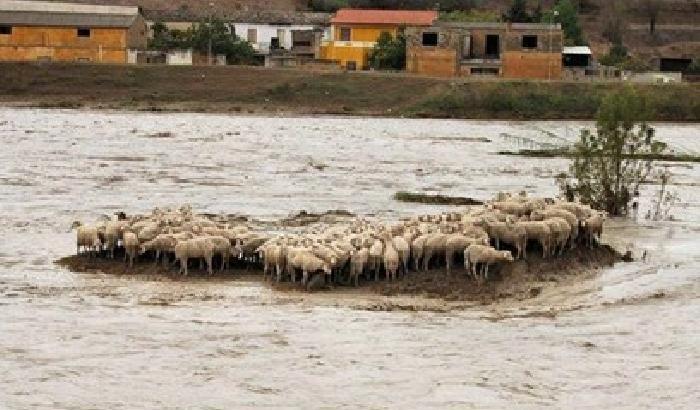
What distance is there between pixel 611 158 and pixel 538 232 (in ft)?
31.0

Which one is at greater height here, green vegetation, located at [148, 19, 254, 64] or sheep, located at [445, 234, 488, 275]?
green vegetation, located at [148, 19, 254, 64]

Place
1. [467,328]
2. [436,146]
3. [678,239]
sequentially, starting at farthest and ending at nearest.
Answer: [436,146]
[678,239]
[467,328]

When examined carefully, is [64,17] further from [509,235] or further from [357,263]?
[357,263]

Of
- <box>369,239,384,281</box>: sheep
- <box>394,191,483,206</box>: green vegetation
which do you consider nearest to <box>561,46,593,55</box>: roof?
<box>394,191,483,206</box>: green vegetation

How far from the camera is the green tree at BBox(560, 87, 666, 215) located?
3381 centimetres

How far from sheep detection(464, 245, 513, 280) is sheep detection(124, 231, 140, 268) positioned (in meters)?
4.99

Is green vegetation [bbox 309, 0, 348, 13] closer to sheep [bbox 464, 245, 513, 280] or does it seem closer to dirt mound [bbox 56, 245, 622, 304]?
dirt mound [bbox 56, 245, 622, 304]

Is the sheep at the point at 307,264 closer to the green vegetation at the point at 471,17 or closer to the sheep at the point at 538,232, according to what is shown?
the sheep at the point at 538,232

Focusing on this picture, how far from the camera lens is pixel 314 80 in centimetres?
8000

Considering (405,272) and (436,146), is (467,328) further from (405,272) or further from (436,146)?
(436,146)

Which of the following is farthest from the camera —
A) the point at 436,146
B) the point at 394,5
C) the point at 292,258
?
the point at 394,5

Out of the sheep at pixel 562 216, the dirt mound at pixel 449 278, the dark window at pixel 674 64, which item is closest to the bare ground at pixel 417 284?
the dirt mound at pixel 449 278

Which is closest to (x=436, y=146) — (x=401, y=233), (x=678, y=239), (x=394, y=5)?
(x=678, y=239)

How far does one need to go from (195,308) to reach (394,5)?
360 ft
